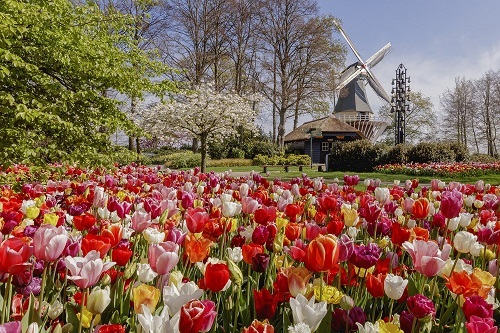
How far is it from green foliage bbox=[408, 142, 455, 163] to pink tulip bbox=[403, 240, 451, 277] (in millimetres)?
22433

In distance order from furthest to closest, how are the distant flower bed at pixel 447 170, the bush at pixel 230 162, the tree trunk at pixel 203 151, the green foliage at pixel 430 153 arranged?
the bush at pixel 230 162 < the green foliage at pixel 430 153 < the distant flower bed at pixel 447 170 < the tree trunk at pixel 203 151

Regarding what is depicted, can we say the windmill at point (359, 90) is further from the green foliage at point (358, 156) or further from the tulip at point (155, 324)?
the tulip at point (155, 324)

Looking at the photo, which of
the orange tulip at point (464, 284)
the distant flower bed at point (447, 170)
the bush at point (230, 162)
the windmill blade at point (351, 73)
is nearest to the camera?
the orange tulip at point (464, 284)

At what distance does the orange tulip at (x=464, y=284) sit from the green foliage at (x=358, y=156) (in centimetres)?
2228

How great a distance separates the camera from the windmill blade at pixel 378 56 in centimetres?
5097

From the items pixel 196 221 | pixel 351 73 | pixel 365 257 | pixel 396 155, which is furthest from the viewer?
pixel 351 73

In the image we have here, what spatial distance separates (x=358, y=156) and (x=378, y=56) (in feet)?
107

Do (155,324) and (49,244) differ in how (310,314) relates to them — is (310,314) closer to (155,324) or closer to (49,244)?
(155,324)

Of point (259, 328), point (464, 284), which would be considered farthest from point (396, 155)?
point (259, 328)

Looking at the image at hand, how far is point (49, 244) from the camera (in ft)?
4.78

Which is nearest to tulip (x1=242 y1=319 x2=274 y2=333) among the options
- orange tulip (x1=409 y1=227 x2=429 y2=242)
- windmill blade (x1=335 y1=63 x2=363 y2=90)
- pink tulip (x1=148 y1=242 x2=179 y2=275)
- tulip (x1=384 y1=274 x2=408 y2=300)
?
pink tulip (x1=148 y1=242 x2=179 y2=275)

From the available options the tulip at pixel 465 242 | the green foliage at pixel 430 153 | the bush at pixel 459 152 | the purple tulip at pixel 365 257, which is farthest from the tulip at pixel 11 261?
the bush at pixel 459 152

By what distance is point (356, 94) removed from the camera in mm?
49375

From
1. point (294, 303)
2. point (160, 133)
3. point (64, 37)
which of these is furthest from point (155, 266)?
point (160, 133)
